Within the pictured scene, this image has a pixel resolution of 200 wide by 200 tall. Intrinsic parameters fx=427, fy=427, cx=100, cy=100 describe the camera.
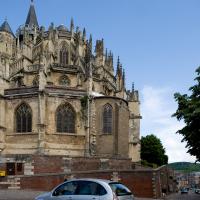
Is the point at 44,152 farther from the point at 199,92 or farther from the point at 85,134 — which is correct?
the point at 199,92

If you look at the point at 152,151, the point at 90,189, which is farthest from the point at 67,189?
the point at 152,151

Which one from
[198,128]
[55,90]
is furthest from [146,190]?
[55,90]

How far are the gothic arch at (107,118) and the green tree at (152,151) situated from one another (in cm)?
3126

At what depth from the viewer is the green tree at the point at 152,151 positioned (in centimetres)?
7525

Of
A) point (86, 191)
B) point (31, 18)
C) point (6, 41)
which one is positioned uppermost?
point (31, 18)

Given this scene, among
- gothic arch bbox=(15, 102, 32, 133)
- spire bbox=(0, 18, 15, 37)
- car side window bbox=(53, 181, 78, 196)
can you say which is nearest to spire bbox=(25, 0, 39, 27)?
spire bbox=(0, 18, 15, 37)

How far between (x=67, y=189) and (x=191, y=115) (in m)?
9.56

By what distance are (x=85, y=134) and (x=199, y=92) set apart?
2298 cm

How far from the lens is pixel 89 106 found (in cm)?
4491

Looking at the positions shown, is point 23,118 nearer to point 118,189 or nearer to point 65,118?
point 65,118

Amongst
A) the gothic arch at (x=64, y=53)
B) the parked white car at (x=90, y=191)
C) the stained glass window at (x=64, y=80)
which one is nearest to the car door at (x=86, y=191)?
the parked white car at (x=90, y=191)

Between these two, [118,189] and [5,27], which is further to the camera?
[5,27]

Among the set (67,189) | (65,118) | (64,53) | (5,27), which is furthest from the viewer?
(5,27)

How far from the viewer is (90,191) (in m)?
13.6
